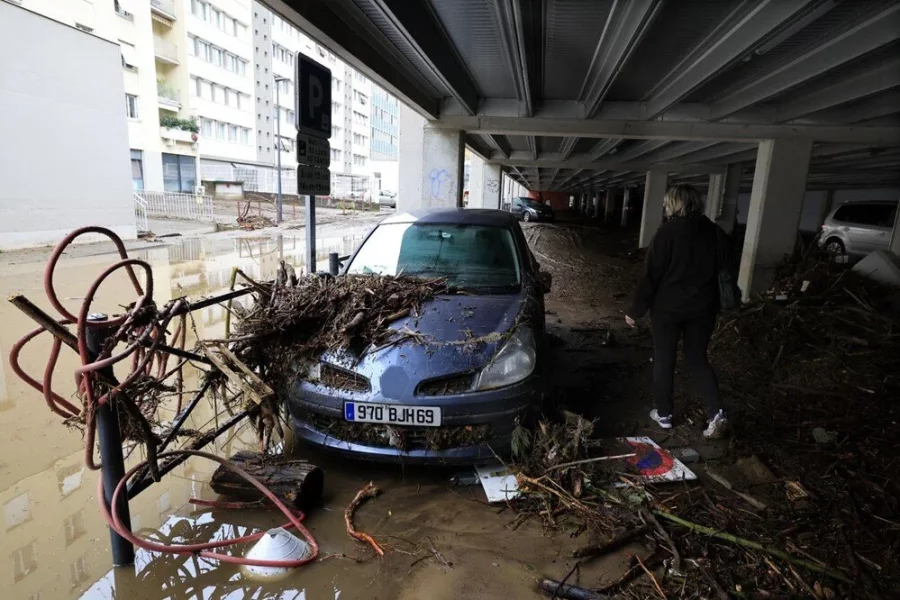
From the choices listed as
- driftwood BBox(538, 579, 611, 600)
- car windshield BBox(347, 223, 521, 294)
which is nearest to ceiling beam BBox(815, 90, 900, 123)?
car windshield BBox(347, 223, 521, 294)

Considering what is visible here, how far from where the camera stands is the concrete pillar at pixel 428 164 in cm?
1044

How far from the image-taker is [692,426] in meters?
4.48

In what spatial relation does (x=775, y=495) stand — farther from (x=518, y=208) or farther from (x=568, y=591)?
(x=518, y=208)

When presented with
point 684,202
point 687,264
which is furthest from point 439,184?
point 687,264

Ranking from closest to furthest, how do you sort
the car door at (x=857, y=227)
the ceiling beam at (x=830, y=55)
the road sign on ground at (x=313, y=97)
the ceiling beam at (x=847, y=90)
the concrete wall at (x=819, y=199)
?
1. the road sign on ground at (x=313, y=97)
2. the ceiling beam at (x=830, y=55)
3. the ceiling beam at (x=847, y=90)
4. the car door at (x=857, y=227)
5. the concrete wall at (x=819, y=199)

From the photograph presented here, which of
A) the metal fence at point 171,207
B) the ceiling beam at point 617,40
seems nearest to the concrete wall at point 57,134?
the metal fence at point 171,207

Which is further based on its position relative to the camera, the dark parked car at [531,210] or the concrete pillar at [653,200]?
the dark parked car at [531,210]

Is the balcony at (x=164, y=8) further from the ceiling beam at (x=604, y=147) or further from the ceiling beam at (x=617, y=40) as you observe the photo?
the ceiling beam at (x=617, y=40)

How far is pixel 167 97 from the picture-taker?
119 ft

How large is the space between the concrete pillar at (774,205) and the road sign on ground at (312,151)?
28.0 feet

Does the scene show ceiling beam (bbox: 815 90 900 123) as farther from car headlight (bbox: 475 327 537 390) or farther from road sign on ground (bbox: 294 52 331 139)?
road sign on ground (bbox: 294 52 331 139)

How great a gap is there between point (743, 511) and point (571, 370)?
2.91 m

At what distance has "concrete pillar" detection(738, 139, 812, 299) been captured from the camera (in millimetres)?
9852

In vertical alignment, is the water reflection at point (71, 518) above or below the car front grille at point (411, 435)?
below
